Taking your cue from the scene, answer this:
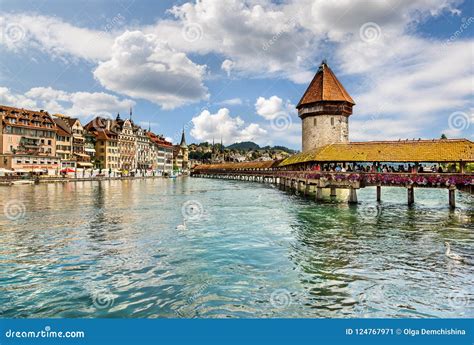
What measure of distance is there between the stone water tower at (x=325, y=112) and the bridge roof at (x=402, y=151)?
69.0ft

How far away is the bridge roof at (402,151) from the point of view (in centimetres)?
2788

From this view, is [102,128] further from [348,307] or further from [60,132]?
[348,307]

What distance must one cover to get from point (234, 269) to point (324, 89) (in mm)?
50540

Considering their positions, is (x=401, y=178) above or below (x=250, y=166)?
below

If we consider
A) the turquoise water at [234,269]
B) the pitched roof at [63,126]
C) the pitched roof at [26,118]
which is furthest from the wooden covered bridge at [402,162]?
the pitched roof at [63,126]

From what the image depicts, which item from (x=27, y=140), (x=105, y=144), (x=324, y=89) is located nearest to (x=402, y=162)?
(x=324, y=89)

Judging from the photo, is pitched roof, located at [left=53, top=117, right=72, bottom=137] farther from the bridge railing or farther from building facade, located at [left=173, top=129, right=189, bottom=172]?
building facade, located at [left=173, top=129, right=189, bottom=172]

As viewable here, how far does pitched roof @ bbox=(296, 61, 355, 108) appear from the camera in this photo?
184 ft

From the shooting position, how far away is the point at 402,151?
99.6ft

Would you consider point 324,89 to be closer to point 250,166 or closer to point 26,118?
point 250,166

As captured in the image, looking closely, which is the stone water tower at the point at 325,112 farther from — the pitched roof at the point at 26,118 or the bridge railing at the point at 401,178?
the pitched roof at the point at 26,118

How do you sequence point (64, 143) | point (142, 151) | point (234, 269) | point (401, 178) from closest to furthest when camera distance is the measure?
1. point (234, 269)
2. point (401, 178)
3. point (64, 143)
4. point (142, 151)

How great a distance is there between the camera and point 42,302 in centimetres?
807

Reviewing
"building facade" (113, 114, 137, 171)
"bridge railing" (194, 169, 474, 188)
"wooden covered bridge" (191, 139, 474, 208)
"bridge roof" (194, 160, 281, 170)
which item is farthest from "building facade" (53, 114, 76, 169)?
"bridge railing" (194, 169, 474, 188)
